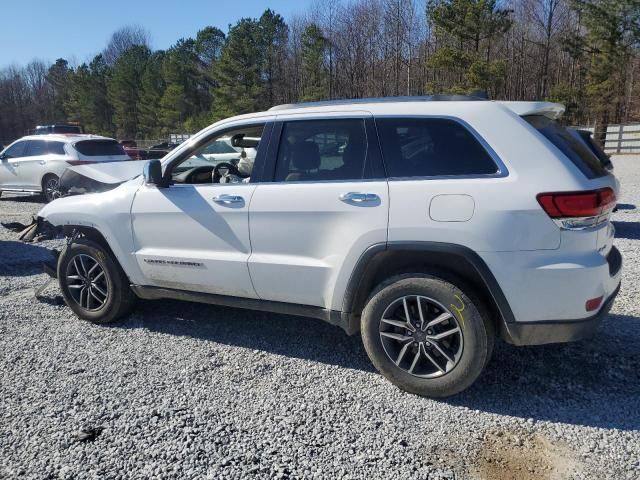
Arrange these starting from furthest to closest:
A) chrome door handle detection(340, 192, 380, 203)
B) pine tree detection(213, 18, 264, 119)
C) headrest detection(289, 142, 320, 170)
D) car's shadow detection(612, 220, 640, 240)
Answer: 1. pine tree detection(213, 18, 264, 119)
2. car's shadow detection(612, 220, 640, 240)
3. headrest detection(289, 142, 320, 170)
4. chrome door handle detection(340, 192, 380, 203)

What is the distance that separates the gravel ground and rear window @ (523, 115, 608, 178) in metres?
1.41

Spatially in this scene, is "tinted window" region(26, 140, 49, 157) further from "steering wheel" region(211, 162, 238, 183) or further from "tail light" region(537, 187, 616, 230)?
"tail light" region(537, 187, 616, 230)

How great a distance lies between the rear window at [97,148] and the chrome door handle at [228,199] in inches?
405

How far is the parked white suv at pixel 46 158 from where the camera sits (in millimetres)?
12500

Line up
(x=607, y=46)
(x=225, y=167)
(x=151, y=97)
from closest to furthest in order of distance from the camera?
(x=225, y=167) < (x=607, y=46) < (x=151, y=97)

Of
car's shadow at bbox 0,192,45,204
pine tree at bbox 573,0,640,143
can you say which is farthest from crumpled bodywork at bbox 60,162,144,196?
pine tree at bbox 573,0,640,143

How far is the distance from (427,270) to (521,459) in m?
1.16

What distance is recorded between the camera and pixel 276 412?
3.12 metres

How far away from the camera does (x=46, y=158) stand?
12.7m

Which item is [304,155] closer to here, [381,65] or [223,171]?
[223,171]

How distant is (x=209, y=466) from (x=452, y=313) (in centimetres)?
161

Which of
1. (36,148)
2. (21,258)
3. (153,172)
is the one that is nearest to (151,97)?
(36,148)

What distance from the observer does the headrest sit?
11.7 feet

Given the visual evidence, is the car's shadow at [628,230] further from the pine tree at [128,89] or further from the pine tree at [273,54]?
the pine tree at [128,89]
